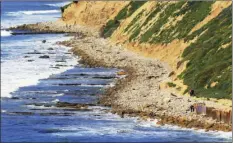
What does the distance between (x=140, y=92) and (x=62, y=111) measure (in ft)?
33.4

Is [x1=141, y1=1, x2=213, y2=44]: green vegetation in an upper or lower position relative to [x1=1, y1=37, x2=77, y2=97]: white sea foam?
upper

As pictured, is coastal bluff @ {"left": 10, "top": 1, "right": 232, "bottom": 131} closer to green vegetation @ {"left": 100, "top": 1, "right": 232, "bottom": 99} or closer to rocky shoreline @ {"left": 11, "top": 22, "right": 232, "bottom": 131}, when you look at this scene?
rocky shoreline @ {"left": 11, "top": 22, "right": 232, "bottom": 131}

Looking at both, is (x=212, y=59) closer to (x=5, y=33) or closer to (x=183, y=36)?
(x=183, y=36)

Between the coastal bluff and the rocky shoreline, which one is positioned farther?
the coastal bluff

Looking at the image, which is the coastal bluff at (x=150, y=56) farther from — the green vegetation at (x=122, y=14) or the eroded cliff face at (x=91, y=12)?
the eroded cliff face at (x=91, y=12)

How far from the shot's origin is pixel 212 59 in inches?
2623

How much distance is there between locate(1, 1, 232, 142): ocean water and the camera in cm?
4581

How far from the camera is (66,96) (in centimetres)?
6175

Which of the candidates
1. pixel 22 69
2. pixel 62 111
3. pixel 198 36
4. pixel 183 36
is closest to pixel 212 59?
pixel 198 36

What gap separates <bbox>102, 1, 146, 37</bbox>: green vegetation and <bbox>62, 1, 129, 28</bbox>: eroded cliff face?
322 cm

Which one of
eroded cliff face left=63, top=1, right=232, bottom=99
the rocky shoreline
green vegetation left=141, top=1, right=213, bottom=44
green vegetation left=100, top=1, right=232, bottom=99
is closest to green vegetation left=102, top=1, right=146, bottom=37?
eroded cliff face left=63, top=1, right=232, bottom=99

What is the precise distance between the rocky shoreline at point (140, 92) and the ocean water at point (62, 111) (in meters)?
1.23

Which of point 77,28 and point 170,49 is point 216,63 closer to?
point 170,49

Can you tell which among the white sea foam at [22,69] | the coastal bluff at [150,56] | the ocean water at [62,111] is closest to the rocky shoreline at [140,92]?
the coastal bluff at [150,56]
